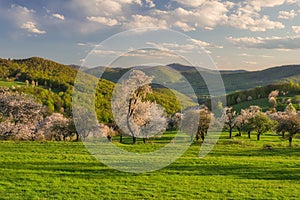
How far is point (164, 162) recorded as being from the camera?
31391mm

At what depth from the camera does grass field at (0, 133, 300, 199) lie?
2134 centimetres

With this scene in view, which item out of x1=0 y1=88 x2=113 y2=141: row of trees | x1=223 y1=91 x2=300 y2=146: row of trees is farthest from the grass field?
x1=0 y1=88 x2=113 y2=141: row of trees

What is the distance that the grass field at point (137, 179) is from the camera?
2134 centimetres

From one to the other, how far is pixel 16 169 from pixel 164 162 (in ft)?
47.1

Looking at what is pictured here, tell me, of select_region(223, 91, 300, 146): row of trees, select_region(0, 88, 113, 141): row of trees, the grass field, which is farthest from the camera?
select_region(0, 88, 113, 141): row of trees

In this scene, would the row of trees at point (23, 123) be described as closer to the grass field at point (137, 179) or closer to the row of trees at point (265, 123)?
the grass field at point (137, 179)

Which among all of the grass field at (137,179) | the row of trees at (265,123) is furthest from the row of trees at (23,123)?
the row of trees at (265,123)

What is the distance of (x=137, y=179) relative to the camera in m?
24.9

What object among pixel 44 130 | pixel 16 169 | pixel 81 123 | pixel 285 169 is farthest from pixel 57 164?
pixel 44 130

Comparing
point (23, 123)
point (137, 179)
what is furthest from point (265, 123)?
point (23, 123)

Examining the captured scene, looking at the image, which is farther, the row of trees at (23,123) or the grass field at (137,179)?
the row of trees at (23,123)

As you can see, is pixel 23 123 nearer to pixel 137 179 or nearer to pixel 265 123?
pixel 137 179

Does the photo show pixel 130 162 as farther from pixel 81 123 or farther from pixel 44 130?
pixel 44 130

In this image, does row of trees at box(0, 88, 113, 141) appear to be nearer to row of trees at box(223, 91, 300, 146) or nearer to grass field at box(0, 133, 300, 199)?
grass field at box(0, 133, 300, 199)
